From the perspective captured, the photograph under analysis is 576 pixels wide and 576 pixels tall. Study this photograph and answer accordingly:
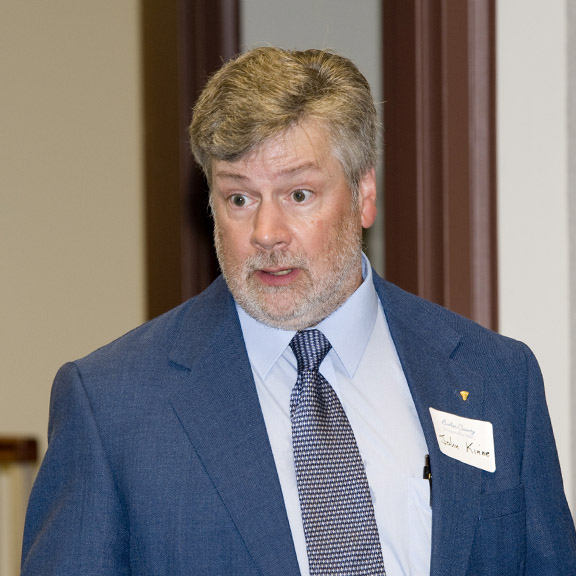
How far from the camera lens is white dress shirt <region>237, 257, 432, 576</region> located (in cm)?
153

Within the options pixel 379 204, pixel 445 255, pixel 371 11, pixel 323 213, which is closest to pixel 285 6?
pixel 371 11

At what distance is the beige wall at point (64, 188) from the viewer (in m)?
3.87

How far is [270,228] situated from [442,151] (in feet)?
2.90

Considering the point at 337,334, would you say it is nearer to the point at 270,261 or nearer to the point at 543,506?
the point at 270,261

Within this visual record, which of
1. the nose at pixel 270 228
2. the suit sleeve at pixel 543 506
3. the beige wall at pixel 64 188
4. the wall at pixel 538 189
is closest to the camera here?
the nose at pixel 270 228

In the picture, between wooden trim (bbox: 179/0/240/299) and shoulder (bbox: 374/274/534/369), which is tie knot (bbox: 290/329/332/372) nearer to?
shoulder (bbox: 374/274/534/369)

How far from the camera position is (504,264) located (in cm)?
221

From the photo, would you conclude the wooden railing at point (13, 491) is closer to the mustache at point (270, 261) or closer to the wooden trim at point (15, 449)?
the wooden trim at point (15, 449)

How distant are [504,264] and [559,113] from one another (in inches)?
13.4

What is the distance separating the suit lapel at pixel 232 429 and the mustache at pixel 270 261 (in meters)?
0.13

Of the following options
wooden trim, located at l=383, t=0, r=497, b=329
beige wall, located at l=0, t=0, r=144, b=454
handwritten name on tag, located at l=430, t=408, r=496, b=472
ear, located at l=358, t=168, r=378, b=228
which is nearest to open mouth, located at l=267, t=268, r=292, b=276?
ear, located at l=358, t=168, r=378, b=228

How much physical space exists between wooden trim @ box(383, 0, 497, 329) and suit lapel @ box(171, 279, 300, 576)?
78cm

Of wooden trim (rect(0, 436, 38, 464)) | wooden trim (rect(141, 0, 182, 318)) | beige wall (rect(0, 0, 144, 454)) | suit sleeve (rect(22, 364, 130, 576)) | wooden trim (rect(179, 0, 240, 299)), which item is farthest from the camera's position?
beige wall (rect(0, 0, 144, 454))

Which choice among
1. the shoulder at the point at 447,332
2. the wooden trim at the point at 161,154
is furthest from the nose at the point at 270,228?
the wooden trim at the point at 161,154
